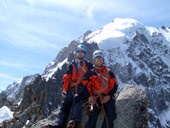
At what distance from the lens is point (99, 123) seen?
749cm

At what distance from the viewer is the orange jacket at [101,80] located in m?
7.31

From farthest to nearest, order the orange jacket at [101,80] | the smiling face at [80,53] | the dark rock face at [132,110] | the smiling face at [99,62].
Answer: the smiling face at [80,53] < the smiling face at [99,62] < the orange jacket at [101,80] < the dark rock face at [132,110]

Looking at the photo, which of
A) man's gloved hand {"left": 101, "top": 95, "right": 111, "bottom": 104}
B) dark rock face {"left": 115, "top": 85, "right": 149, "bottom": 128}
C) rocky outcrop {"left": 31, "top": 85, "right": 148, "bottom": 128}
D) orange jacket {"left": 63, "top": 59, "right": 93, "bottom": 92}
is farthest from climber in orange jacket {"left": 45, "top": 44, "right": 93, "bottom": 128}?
dark rock face {"left": 115, "top": 85, "right": 149, "bottom": 128}

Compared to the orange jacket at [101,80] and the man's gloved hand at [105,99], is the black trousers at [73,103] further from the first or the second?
the man's gloved hand at [105,99]

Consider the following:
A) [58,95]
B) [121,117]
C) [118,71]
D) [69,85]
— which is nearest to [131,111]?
[121,117]

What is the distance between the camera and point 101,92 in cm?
730

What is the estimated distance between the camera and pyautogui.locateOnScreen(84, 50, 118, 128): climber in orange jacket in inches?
270

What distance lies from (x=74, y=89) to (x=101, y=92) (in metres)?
1.26

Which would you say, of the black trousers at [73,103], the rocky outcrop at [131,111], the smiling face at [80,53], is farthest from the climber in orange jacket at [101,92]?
the smiling face at [80,53]

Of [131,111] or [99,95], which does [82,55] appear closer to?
[99,95]

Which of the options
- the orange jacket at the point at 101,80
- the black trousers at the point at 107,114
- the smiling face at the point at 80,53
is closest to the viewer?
the black trousers at the point at 107,114

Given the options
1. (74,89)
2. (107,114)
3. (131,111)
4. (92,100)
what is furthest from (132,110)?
(74,89)

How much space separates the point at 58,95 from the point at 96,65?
280ft

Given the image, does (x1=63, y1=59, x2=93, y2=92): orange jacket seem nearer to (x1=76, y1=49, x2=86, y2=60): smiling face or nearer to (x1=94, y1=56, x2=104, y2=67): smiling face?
(x1=76, y1=49, x2=86, y2=60): smiling face
